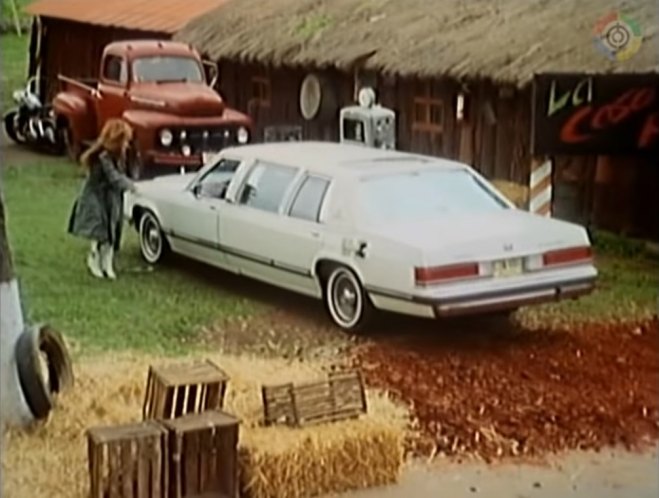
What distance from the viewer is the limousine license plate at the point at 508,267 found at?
4.07m

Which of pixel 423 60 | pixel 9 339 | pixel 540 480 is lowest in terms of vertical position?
pixel 540 480

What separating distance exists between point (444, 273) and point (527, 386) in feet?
1.39

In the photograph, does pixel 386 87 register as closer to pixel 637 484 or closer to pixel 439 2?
pixel 439 2

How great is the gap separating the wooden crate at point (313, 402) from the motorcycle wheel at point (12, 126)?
0.86 metres

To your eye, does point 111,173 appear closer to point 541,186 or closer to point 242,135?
point 242,135

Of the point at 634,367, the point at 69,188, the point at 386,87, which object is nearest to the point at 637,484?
the point at 634,367

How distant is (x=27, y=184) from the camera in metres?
3.84

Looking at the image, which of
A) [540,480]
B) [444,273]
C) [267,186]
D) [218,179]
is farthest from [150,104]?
[540,480]

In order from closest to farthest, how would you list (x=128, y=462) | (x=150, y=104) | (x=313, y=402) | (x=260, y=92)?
1. (x=128, y=462)
2. (x=313, y=402)
3. (x=150, y=104)
4. (x=260, y=92)

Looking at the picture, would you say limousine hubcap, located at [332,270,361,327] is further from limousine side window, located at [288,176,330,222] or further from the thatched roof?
the thatched roof

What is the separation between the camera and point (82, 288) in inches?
→ 156

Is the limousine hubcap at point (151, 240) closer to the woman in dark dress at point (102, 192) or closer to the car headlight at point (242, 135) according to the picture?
the woman in dark dress at point (102, 192)

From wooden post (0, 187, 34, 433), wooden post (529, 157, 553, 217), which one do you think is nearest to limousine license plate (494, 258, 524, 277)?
wooden post (529, 157, 553, 217)
